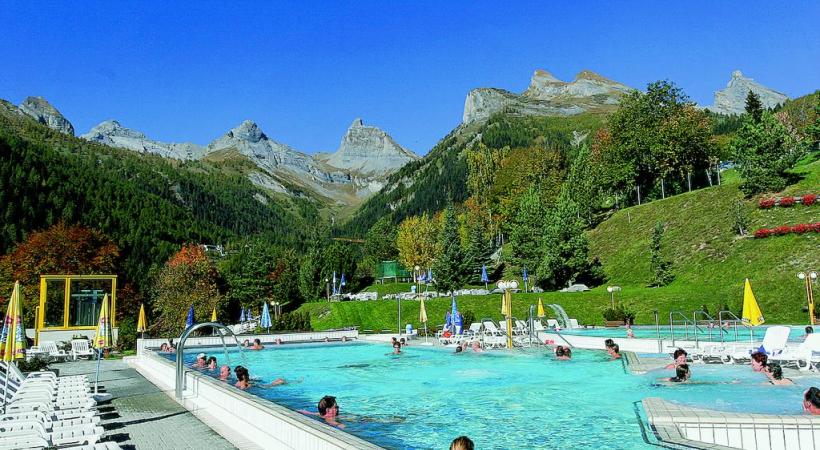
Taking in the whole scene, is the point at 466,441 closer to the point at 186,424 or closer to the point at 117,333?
the point at 186,424

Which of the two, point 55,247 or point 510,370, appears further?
point 55,247

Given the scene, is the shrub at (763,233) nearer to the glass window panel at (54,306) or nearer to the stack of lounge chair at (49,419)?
the stack of lounge chair at (49,419)

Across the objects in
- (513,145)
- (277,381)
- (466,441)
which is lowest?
(277,381)

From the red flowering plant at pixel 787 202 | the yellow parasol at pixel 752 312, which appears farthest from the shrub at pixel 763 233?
the yellow parasol at pixel 752 312

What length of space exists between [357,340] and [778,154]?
128 ft

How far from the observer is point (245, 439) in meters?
8.15

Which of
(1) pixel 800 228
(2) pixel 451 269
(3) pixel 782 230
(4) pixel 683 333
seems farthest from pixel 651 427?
(2) pixel 451 269

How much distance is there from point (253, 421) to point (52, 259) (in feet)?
134

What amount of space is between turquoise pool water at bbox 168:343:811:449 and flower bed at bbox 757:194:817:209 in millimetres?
30342

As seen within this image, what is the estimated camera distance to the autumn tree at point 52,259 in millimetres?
40094

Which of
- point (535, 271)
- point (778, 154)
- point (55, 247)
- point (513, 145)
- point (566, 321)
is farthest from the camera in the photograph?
point (513, 145)

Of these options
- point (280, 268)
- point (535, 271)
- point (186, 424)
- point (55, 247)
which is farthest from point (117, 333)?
point (280, 268)

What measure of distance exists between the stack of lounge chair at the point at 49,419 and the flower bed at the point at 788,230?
4190 cm

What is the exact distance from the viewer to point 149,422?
383 inches
